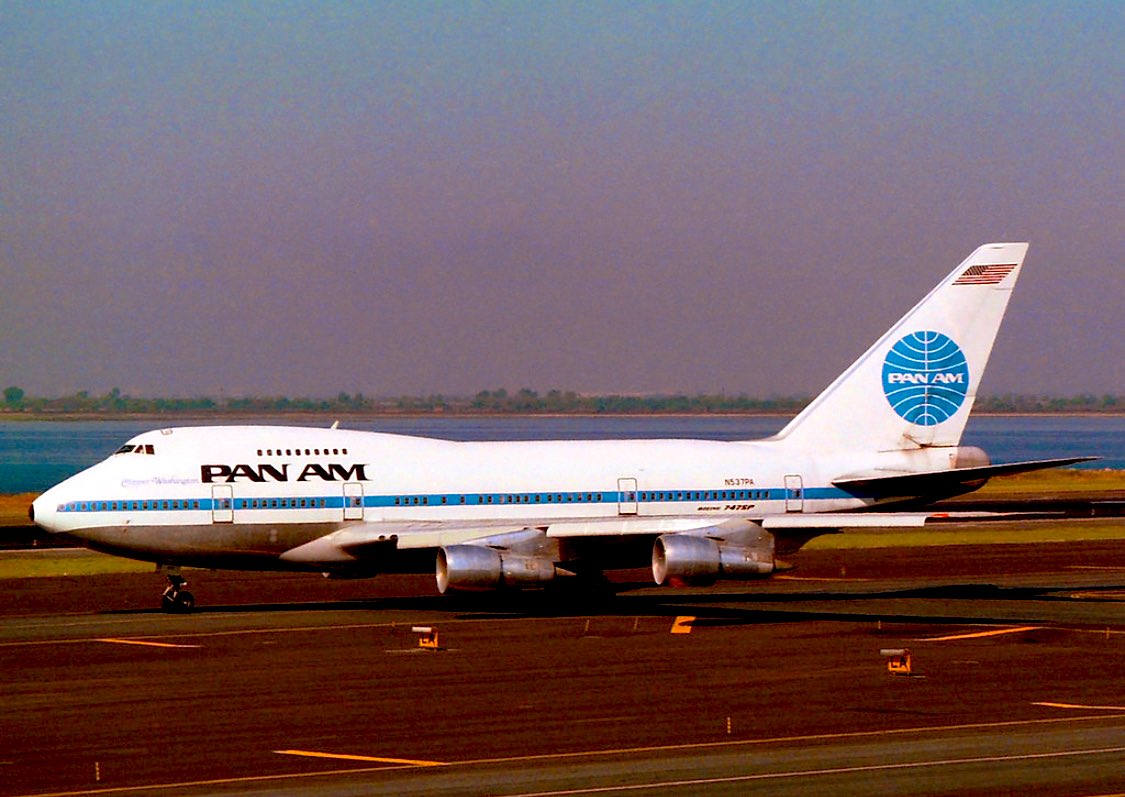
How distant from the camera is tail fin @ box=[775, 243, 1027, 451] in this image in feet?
159

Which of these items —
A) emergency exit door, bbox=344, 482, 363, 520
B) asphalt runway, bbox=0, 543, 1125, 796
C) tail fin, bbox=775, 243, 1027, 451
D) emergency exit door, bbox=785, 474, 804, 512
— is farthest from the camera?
tail fin, bbox=775, 243, 1027, 451

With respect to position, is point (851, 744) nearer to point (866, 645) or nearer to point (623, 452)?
point (866, 645)

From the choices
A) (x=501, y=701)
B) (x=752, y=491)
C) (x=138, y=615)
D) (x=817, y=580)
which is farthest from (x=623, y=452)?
(x=501, y=701)

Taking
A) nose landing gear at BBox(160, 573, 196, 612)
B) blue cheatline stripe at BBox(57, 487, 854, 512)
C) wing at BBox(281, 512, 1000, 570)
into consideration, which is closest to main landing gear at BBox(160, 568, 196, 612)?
nose landing gear at BBox(160, 573, 196, 612)

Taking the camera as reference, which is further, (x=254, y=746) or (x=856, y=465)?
(x=856, y=465)

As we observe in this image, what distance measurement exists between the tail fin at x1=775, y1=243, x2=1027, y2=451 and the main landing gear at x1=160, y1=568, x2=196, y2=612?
1737cm

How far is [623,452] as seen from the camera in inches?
1816

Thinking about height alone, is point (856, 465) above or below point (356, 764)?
above

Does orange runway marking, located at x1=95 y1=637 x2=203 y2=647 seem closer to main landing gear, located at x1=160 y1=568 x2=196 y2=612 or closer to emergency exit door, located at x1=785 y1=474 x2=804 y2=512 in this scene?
main landing gear, located at x1=160 y1=568 x2=196 y2=612

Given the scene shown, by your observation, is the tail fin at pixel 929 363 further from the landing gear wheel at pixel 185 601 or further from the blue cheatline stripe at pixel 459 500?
the landing gear wheel at pixel 185 601

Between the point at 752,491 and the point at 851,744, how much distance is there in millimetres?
22143

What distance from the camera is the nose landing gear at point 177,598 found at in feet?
143

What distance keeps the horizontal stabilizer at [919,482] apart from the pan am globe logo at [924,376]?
197 centimetres

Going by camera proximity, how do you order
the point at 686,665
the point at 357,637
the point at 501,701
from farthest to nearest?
the point at 357,637
the point at 686,665
the point at 501,701
